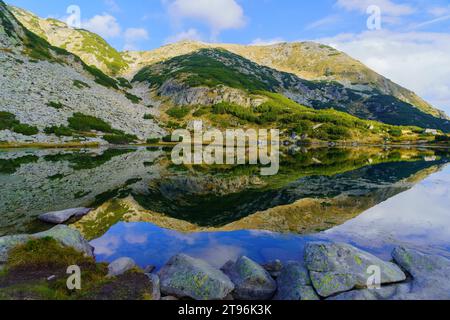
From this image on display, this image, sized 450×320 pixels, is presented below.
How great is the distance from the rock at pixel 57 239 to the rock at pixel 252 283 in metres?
7.73

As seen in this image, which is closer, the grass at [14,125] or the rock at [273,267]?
the rock at [273,267]

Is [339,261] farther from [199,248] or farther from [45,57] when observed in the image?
[45,57]

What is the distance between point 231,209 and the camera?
2705 cm

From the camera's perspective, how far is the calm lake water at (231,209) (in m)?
18.1

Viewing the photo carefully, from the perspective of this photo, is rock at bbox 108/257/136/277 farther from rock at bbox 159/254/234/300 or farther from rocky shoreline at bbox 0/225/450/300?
rock at bbox 159/254/234/300

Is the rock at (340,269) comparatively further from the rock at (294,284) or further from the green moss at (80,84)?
the green moss at (80,84)

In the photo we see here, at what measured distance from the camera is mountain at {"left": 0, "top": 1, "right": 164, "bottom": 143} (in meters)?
83.8

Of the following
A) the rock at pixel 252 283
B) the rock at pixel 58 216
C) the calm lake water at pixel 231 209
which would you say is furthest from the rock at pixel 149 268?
the rock at pixel 58 216

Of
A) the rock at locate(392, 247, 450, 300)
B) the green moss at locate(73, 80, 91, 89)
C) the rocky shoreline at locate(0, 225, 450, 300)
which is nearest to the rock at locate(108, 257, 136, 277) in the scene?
the rocky shoreline at locate(0, 225, 450, 300)

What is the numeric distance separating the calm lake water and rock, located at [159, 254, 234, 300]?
3171 mm

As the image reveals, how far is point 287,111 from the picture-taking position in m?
184

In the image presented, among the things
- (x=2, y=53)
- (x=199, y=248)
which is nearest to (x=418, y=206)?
(x=199, y=248)

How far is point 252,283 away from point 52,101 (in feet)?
353

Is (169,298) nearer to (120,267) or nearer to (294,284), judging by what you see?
(120,267)
